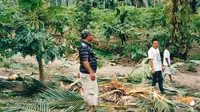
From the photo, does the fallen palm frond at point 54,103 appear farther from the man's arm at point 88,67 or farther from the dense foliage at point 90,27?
the dense foliage at point 90,27

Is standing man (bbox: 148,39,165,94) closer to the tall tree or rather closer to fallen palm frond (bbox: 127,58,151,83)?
fallen palm frond (bbox: 127,58,151,83)

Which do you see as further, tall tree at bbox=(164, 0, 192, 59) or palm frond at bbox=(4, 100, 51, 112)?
tall tree at bbox=(164, 0, 192, 59)

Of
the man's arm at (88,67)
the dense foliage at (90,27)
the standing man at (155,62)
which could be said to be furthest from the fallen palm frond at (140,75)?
the man's arm at (88,67)

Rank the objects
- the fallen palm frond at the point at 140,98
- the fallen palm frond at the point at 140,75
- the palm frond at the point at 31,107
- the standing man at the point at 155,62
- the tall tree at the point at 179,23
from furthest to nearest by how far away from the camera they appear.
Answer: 1. the tall tree at the point at 179,23
2. the fallen palm frond at the point at 140,75
3. the standing man at the point at 155,62
4. the fallen palm frond at the point at 140,98
5. the palm frond at the point at 31,107

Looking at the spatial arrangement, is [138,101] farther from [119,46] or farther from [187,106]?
[119,46]

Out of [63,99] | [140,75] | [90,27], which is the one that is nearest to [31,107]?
[63,99]

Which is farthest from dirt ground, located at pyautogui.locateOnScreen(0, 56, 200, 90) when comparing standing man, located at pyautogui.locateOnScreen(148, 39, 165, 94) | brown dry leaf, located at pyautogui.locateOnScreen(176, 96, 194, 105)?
brown dry leaf, located at pyautogui.locateOnScreen(176, 96, 194, 105)

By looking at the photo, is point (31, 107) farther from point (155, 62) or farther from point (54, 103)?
point (155, 62)

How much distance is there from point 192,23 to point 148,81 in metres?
8.14

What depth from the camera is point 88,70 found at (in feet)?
20.8

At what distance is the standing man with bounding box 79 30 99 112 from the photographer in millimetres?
6367

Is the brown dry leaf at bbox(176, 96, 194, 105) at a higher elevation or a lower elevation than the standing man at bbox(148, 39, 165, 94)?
lower

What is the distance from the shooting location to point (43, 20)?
891cm

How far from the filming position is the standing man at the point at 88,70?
6.37m
